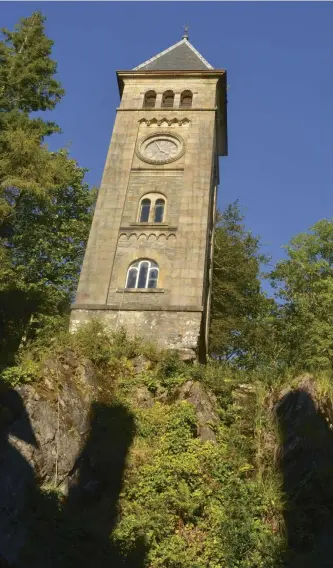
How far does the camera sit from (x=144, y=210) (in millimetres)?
24578

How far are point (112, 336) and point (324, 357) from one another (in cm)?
698

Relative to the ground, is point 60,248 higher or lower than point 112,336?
higher

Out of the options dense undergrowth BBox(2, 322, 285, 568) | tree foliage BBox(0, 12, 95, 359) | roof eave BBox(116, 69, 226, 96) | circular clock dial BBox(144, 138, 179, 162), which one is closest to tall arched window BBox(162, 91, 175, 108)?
roof eave BBox(116, 69, 226, 96)

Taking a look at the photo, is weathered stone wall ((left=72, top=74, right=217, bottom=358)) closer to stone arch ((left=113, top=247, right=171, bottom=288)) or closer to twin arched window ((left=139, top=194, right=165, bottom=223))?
stone arch ((left=113, top=247, right=171, bottom=288))

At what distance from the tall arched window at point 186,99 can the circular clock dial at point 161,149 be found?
2706 millimetres

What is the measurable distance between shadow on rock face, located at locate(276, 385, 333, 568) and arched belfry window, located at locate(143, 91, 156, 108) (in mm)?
16533

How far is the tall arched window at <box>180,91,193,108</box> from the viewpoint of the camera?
28.4m

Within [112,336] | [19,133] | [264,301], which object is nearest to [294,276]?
[264,301]

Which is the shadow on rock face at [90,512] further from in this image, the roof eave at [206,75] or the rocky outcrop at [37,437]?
the roof eave at [206,75]

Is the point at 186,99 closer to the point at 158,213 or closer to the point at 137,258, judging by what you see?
the point at 158,213

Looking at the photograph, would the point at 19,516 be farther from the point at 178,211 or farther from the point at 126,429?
the point at 178,211

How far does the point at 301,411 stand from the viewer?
16.3 m

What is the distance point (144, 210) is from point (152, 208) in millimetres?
325

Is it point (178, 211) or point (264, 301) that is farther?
point (264, 301)
